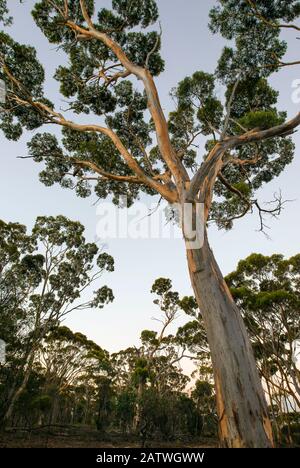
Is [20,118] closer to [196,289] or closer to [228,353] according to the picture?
[196,289]

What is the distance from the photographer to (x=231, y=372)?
2787 millimetres

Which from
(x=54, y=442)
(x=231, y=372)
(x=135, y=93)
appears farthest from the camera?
(x=54, y=442)

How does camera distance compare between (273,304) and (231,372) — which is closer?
(231,372)

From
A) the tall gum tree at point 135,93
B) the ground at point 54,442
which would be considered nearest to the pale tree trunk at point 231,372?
A: the tall gum tree at point 135,93

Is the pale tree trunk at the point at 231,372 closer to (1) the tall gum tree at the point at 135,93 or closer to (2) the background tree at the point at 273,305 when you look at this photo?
(1) the tall gum tree at the point at 135,93

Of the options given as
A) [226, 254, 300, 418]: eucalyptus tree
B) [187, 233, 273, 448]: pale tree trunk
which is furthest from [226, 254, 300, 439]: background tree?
[187, 233, 273, 448]: pale tree trunk

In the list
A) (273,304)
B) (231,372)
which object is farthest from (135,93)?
(273,304)

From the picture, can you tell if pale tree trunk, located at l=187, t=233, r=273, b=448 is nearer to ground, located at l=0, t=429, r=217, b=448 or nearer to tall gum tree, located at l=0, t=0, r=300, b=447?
tall gum tree, located at l=0, t=0, r=300, b=447

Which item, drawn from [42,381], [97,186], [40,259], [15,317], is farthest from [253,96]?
[42,381]

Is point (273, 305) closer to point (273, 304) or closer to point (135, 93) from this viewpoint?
point (273, 304)

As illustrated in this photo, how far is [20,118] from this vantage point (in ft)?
25.6

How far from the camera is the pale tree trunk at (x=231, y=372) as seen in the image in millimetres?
2580

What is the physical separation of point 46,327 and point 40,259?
3762 mm

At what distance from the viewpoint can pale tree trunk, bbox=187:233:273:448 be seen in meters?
2.58
